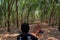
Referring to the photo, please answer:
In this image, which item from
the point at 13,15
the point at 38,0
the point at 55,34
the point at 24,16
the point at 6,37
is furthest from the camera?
the point at 24,16

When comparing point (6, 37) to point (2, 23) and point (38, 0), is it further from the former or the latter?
point (2, 23)

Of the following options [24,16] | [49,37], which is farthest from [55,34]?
[24,16]

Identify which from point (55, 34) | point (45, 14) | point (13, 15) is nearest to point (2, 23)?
point (13, 15)

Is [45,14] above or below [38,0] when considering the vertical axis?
below

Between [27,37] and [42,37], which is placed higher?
[27,37]

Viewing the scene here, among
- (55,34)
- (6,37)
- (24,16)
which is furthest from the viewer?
(24,16)

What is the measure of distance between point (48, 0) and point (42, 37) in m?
9.77

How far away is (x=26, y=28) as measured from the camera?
466 centimetres

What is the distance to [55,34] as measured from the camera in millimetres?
16188

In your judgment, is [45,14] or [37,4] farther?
[45,14]

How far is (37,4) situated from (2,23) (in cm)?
686

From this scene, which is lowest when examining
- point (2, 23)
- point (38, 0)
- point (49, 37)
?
point (2, 23)

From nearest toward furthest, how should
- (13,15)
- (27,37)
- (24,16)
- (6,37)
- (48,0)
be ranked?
(27,37) < (6,37) < (48,0) < (13,15) < (24,16)

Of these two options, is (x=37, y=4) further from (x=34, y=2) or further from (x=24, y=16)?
(x=24, y=16)
